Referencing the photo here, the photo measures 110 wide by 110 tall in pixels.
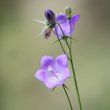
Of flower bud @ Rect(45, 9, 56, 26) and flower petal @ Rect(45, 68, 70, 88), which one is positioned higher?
flower bud @ Rect(45, 9, 56, 26)

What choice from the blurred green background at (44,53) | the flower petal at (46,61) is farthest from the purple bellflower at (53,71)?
the blurred green background at (44,53)

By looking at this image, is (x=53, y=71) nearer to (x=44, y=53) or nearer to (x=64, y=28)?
(x=64, y=28)

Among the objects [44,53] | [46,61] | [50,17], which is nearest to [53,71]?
[46,61]

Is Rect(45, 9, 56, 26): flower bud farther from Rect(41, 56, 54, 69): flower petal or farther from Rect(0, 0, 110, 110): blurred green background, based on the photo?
Rect(0, 0, 110, 110): blurred green background

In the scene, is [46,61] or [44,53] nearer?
[46,61]

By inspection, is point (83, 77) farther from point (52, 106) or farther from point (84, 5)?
point (84, 5)

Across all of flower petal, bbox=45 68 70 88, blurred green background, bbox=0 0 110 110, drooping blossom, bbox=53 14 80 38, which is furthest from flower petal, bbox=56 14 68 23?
blurred green background, bbox=0 0 110 110

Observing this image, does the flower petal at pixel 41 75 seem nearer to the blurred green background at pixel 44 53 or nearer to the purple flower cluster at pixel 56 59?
the purple flower cluster at pixel 56 59
